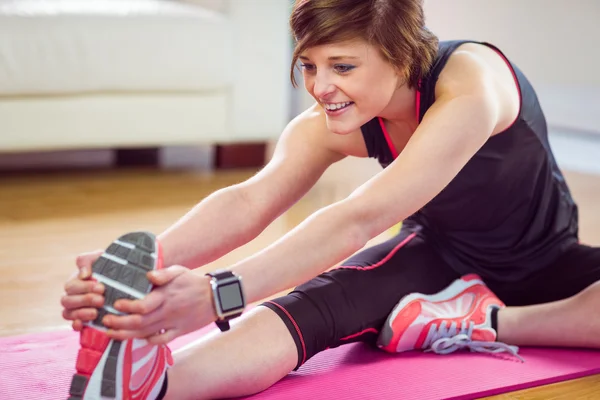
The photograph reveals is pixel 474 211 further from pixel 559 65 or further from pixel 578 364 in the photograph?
pixel 559 65

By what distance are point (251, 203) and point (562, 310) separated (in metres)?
0.52

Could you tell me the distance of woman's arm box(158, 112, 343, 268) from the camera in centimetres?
128

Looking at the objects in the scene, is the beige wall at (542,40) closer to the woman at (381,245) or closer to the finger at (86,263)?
the woman at (381,245)

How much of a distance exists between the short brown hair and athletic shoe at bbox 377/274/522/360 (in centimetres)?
38

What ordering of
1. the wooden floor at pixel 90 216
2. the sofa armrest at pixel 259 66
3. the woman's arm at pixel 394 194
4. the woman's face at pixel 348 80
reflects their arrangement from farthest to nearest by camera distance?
the sofa armrest at pixel 259 66 < the wooden floor at pixel 90 216 < the woman's face at pixel 348 80 < the woman's arm at pixel 394 194

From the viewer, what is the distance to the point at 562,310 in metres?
1.38

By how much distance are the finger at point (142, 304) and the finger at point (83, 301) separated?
1.1 inches

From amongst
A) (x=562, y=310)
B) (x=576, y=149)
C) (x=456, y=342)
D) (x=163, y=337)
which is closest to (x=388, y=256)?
(x=456, y=342)

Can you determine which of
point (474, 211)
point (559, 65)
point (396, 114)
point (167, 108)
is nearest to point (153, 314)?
point (396, 114)

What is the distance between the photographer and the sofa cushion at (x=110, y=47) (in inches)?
95.7

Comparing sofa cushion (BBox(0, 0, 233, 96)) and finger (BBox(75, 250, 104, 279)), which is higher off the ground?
sofa cushion (BBox(0, 0, 233, 96))

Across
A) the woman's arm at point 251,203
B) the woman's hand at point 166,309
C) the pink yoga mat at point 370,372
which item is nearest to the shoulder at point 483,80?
the woman's arm at point 251,203

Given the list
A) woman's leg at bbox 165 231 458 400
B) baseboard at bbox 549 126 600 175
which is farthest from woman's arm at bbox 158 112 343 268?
baseboard at bbox 549 126 600 175

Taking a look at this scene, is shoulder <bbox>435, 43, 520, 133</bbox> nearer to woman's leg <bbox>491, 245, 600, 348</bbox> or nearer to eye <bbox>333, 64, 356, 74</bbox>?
eye <bbox>333, 64, 356, 74</bbox>
